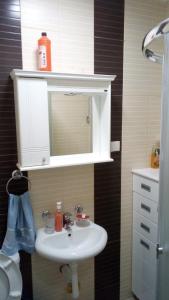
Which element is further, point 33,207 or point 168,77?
point 33,207

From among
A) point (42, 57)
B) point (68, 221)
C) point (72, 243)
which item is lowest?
point (72, 243)

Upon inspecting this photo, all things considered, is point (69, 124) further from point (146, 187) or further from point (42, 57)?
point (146, 187)

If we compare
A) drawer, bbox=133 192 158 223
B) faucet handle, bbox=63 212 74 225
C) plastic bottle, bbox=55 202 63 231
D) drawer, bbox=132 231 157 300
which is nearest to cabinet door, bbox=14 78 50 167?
plastic bottle, bbox=55 202 63 231

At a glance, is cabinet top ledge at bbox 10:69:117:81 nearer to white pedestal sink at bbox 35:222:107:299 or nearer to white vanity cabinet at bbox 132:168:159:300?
white vanity cabinet at bbox 132:168:159:300

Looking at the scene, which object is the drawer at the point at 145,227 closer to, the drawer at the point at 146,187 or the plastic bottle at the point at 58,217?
the drawer at the point at 146,187

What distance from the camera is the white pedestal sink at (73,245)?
141cm

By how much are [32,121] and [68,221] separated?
30.1 inches

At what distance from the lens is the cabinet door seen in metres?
1.38

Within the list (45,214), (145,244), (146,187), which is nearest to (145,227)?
(145,244)

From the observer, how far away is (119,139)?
6.19 ft

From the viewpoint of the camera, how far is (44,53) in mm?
1450

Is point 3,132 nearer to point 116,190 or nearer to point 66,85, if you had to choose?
point 66,85

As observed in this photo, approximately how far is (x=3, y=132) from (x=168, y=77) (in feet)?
3.39

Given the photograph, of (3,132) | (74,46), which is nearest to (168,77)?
(74,46)
